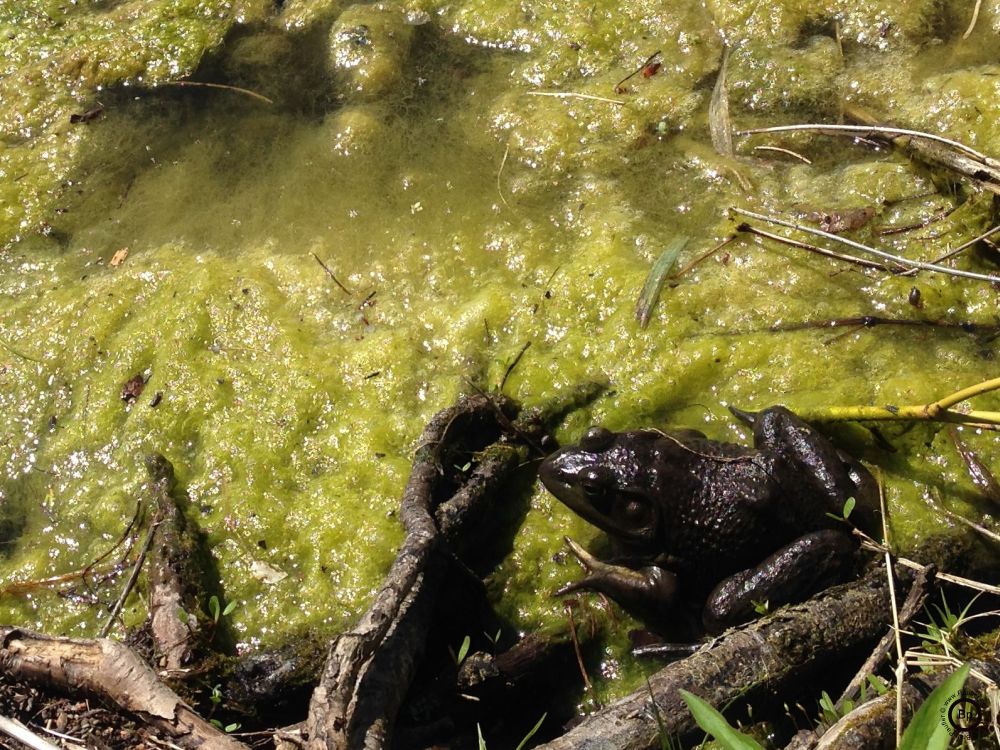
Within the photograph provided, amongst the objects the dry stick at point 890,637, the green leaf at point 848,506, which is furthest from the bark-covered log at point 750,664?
the green leaf at point 848,506

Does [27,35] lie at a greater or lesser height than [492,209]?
greater

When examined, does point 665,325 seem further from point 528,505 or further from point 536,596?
point 536,596

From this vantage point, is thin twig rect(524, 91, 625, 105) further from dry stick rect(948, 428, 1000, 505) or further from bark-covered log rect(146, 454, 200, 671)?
bark-covered log rect(146, 454, 200, 671)

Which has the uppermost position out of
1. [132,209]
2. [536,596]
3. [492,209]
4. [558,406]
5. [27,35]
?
[27,35]

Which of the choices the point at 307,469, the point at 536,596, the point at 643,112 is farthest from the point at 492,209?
the point at 536,596

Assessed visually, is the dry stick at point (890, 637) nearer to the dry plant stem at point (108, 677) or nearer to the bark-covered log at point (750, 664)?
the bark-covered log at point (750, 664)

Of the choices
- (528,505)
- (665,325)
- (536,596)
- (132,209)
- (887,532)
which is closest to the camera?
(887,532)

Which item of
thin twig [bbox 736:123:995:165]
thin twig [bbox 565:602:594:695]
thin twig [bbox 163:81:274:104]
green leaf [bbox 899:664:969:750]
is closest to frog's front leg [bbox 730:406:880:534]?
thin twig [bbox 565:602:594:695]
